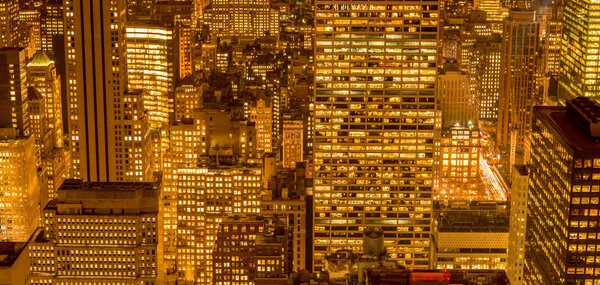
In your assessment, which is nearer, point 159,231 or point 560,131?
point 560,131

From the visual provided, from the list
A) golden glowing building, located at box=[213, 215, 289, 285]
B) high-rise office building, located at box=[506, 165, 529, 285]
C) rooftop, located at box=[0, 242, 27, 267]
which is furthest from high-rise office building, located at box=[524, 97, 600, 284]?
rooftop, located at box=[0, 242, 27, 267]

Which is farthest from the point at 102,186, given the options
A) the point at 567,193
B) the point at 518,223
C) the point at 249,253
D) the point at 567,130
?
the point at 567,193

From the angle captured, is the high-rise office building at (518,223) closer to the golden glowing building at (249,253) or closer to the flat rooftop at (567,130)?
the golden glowing building at (249,253)

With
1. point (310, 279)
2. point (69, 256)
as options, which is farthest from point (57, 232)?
point (310, 279)

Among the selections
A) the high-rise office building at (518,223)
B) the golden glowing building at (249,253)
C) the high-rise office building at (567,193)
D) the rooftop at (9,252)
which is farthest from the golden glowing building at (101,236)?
the high-rise office building at (567,193)

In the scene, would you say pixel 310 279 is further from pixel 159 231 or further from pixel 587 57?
pixel 587 57

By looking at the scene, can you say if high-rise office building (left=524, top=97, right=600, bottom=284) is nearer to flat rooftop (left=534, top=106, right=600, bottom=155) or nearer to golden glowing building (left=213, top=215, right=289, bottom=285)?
flat rooftop (left=534, top=106, right=600, bottom=155)

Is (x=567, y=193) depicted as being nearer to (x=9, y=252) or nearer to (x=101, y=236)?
(x=9, y=252)
